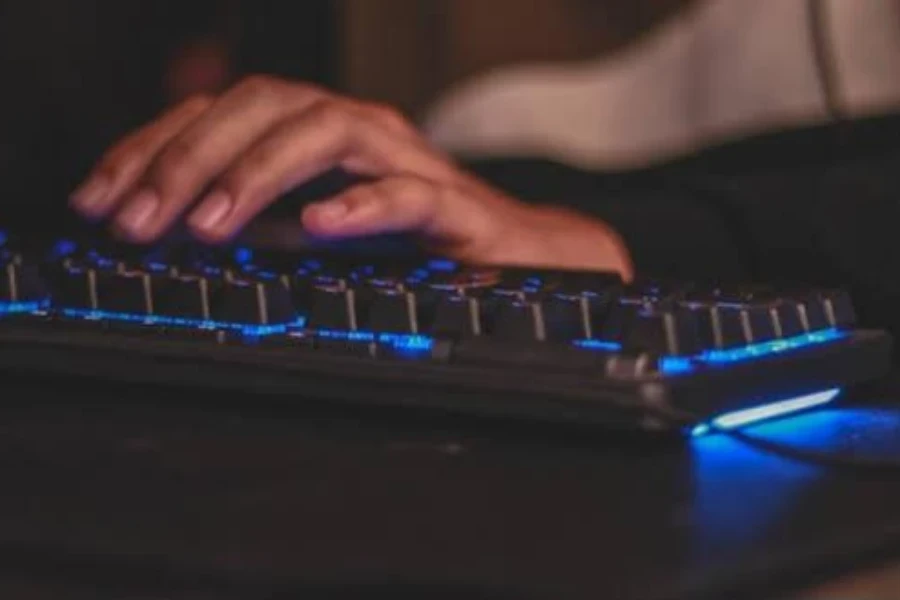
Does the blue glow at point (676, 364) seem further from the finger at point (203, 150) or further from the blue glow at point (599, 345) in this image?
the finger at point (203, 150)

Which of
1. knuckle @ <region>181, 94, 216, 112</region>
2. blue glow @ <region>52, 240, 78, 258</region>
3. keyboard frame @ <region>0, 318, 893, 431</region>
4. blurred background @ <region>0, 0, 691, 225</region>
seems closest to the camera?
keyboard frame @ <region>0, 318, 893, 431</region>

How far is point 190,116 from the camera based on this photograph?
0.93 meters

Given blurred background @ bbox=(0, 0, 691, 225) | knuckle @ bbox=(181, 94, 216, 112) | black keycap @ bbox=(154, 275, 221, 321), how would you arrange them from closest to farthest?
black keycap @ bbox=(154, 275, 221, 321) < knuckle @ bbox=(181, 94, 216, 112) < blurred background @ bbox=(0, 0, 691, 225)

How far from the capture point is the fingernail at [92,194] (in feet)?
2.91

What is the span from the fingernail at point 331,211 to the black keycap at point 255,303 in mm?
132

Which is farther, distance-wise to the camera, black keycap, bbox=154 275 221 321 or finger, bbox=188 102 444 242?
finger, bbox=188 102 444 242

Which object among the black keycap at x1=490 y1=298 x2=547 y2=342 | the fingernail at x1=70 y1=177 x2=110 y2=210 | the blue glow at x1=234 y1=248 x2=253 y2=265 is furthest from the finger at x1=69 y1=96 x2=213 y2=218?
the black keycap at x1=490 y1=298 x2=547 y2=342

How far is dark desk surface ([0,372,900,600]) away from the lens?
1.42 feet

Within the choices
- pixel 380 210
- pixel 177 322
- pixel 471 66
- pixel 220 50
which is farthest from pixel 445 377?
pixel 471 66

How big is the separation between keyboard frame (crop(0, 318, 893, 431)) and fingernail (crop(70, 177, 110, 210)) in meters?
0.19

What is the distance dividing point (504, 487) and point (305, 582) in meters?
0.10

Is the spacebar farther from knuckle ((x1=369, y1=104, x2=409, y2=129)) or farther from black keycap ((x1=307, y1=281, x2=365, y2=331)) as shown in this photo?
knuckle ((x1=369, y1=104, x2=409, y2=129))

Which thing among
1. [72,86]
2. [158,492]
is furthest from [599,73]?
[158,492]

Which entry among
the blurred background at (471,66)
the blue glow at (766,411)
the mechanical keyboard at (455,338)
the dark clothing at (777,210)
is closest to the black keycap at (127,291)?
the mechanical keyboard at (455,338)
